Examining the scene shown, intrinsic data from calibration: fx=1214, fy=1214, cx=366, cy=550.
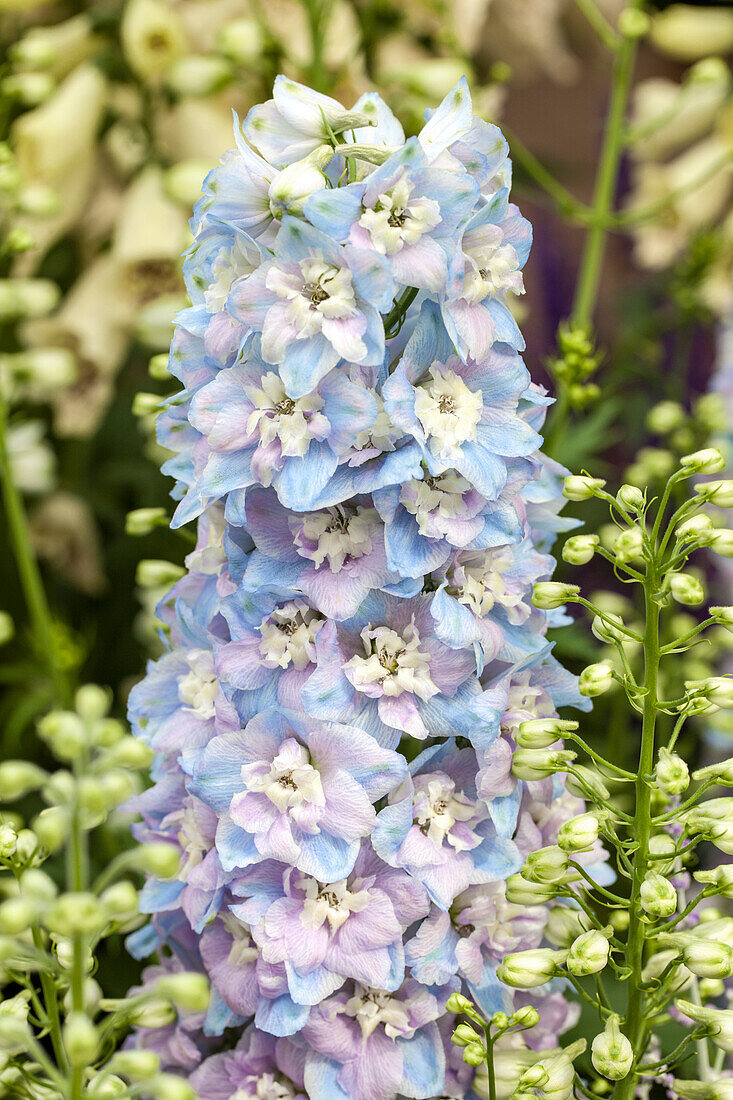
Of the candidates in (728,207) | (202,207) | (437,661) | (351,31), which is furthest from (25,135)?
(728,207)

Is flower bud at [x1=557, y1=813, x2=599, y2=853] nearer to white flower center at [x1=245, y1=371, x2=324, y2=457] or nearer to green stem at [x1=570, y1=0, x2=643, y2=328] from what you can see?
white flower center at [x1=245, y1=371, x2=324, y2=457]

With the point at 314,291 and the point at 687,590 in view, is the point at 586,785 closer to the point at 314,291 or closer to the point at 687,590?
the point at 687,590

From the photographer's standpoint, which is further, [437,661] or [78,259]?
[78,259]

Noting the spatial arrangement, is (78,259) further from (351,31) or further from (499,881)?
(499,881)

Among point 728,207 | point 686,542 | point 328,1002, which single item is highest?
point 686,542

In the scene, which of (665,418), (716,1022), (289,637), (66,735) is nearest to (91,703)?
(66,735)

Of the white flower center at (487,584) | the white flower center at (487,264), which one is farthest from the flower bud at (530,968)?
the white flower center at (487,264)

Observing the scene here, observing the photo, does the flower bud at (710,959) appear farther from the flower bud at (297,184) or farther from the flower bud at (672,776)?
the flower bud at (297,184)
